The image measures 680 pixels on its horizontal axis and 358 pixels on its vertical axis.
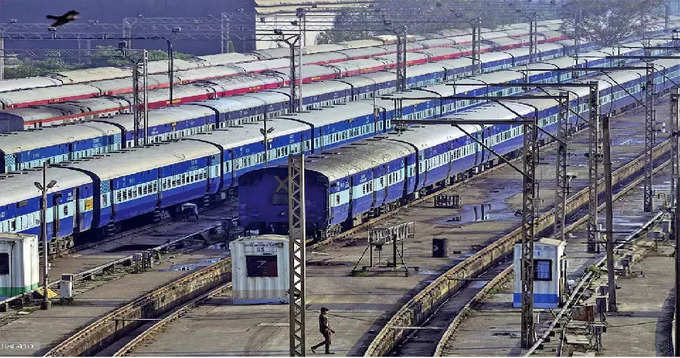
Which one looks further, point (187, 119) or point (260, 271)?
point (187, 119)

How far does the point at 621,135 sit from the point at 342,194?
52.2 m

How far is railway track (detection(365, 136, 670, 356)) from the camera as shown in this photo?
4353cm

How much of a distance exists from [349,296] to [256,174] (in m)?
10.7

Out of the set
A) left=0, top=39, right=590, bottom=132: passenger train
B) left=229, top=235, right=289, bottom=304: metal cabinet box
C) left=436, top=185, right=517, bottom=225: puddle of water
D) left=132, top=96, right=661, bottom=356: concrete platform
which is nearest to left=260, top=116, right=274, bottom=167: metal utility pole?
left=132, top=96, right=661, bottom=356: concrete platform

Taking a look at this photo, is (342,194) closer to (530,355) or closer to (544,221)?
(544,221)

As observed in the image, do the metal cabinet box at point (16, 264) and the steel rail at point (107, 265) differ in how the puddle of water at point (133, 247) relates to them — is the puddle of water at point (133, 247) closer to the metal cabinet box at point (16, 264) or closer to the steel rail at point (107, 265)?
the steel rail at point (107, 265)

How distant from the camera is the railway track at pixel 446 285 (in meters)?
43.5

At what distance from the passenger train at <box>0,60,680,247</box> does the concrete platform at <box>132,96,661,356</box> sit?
5.94 ft

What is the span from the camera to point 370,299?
4994 centimetres

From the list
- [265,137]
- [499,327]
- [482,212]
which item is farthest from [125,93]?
[499,327]

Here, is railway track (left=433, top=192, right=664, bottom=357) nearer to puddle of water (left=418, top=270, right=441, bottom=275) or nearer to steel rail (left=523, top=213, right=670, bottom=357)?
steel rail (left=523, top=213, right=670, bottom=357)

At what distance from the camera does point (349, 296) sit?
50.5 m

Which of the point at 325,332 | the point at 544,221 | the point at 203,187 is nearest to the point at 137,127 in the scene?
the point at 203,187

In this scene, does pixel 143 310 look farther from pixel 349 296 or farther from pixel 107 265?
pixel 107 265
